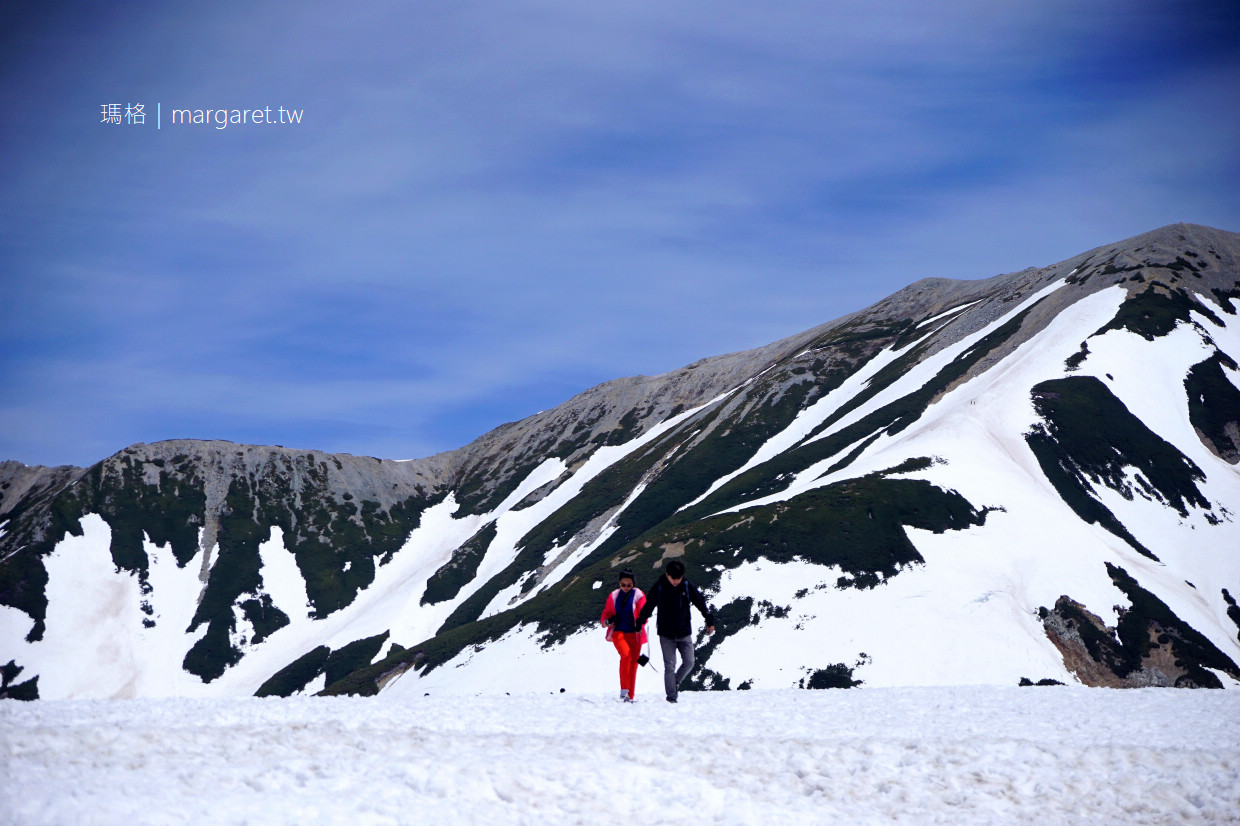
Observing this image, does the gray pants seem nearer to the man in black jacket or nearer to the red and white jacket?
the man in black jacket

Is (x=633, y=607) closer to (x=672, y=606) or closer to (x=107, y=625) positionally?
(x=672, y=606)

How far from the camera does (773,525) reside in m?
65.1

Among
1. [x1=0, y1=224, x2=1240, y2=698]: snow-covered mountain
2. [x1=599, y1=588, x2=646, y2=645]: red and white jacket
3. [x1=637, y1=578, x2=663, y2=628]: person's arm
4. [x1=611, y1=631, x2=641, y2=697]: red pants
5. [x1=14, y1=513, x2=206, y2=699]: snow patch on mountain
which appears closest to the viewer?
[x1=637, y1=578, x2=663, y2=628]: person's arm

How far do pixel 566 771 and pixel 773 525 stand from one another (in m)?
55.8

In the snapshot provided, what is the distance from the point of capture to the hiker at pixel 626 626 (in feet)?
64.3

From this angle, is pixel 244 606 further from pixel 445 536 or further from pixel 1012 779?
pixel 1012 779

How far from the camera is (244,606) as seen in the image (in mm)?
129625

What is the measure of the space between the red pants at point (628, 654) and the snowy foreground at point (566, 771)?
161 inches

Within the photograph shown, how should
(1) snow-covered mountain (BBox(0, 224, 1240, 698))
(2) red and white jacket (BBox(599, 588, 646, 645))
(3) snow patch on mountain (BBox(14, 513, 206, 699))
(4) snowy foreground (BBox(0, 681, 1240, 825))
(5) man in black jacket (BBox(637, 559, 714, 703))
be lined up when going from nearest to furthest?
(4) snowy foreground (BBox(0, 681, 1240, 825)), (5) man in black jacket (BBox(637, 559, 714, 703)), (2) red and white jacket (BBox(599, 588, 646, 645)), (1) snow-covered mountain (BBox(0, 224, 1240, 698)), (3) snow patch on mountain (BBox(14, 513, 206, 699))

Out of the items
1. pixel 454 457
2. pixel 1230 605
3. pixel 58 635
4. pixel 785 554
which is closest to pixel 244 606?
pixel 58 635

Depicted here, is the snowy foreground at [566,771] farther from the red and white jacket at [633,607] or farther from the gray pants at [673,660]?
the red and white jacket at [633,607]

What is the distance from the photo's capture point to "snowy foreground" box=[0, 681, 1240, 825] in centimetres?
937

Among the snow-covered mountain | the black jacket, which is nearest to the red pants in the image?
the black jacket

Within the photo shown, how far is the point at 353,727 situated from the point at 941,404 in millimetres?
83340
